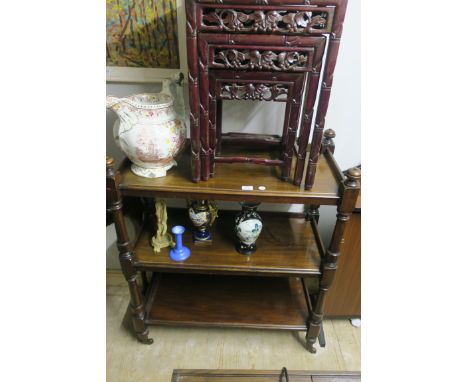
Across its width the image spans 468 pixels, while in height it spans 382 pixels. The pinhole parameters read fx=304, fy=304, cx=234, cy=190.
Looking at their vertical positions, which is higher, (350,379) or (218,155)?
(218,155)

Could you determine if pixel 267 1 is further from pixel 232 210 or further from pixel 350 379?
pixel 350 379

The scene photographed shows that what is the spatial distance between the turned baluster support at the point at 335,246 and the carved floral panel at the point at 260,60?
333 millimetres

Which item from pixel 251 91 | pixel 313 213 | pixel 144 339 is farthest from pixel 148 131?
pixel 144 339

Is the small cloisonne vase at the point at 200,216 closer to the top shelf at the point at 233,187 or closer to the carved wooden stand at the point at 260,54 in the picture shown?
the top shelf at the point at 233,187

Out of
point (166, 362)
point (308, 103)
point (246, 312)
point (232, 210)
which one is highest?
point (308, 103)

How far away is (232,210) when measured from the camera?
4.32ft

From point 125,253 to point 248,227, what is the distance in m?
0.42

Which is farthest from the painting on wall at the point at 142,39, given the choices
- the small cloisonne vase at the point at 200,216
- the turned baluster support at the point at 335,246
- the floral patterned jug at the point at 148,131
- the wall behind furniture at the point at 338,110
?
the turned baluster support at the point at 335,246

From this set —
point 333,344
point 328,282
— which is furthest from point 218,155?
point 333,344

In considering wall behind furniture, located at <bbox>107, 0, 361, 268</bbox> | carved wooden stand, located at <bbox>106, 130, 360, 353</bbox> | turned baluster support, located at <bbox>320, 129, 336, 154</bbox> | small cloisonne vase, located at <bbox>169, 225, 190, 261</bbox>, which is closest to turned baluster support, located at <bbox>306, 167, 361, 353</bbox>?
carved wooden stand, located at <bbox>106, 130, 360, 353</bbox>

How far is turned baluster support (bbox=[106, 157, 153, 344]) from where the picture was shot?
876 millimetres

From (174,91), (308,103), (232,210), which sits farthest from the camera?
(232,210)

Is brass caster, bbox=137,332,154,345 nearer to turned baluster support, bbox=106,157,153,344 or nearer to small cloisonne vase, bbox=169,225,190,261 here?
turned baluster support, bbox=106,157,153,344

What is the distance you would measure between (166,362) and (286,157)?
Result: 3.12 ft
